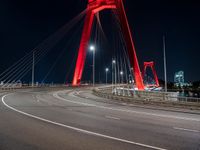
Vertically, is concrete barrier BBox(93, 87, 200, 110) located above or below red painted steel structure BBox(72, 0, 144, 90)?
below

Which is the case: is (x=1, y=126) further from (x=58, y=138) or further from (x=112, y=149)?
(x=112, y=149)

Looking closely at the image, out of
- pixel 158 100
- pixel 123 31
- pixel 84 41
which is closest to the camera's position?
pixel 158 100

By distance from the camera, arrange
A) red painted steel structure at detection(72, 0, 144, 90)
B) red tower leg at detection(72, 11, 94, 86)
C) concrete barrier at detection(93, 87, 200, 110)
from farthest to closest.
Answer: red tower leg at detection(72, 11, 94, 86) → red painted steel structure at detection(72, 0, 144, 90) → concrete barrier at detection(93, 87, 200, 110)

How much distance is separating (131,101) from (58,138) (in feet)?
54.9

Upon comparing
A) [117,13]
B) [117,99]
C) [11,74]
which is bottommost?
[117,99]

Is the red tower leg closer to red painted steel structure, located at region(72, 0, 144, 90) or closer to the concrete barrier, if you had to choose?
red painted steel structure, located at region(72, 0, 144, 90)

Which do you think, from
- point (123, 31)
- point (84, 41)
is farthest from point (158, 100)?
point (84, 41)

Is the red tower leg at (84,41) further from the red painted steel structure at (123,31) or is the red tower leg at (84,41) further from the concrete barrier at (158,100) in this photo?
the concrete barrier at (158,100)

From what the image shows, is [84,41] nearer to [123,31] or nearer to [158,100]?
[123,31]

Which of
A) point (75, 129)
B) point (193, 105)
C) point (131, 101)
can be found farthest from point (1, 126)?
point (131, 101)

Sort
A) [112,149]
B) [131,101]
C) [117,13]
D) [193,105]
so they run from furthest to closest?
1. [117,13]
2. [131,101]
3. [193,105]
4. [112,149]

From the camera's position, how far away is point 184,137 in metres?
7.73

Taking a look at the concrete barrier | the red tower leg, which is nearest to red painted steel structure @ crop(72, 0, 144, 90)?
the red tower leg

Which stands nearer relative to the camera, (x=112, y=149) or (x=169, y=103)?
(x=112, y=149)
